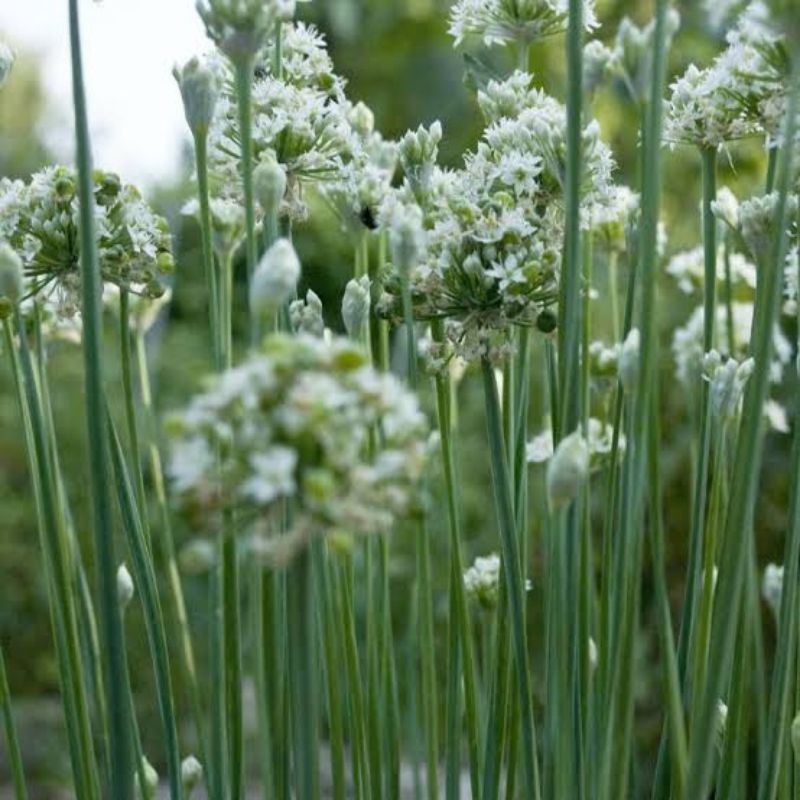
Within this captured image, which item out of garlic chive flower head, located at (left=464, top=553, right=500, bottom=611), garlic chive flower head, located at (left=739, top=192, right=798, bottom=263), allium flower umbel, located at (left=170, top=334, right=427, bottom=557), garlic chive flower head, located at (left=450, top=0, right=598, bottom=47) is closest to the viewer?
allium flower umbel, located at (left=170, top=334, right=427, bottom=557)

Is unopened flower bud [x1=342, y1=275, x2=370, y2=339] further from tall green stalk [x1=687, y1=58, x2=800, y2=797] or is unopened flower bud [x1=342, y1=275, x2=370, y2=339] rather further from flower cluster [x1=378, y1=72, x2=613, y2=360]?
tall green stalk [x1=687, y1=58, x2=800, y2=797]

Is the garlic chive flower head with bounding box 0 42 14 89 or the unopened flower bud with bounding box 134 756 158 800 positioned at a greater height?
the garlic chive flower head with bounding box 0 42 14 89

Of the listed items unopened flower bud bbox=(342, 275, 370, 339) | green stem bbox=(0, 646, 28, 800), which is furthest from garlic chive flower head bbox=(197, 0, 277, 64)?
green stem bbox=(0, 646, 28, 800)

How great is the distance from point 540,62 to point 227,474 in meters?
3.51

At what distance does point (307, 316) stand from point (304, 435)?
467 millimetres

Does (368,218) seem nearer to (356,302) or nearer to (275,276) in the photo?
Result: (356,302)

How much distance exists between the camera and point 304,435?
0.59 metres

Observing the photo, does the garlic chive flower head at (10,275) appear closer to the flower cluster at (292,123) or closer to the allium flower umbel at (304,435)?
the flower cluster at (292,123)

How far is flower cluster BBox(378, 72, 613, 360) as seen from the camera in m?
0.99

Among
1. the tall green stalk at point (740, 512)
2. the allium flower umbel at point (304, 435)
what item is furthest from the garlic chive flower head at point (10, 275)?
the tall green stalk at point (740, 512)

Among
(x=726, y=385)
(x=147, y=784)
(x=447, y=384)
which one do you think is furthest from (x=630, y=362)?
(x=147, y=784)

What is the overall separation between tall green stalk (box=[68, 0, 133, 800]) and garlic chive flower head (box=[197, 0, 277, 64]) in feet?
0.28

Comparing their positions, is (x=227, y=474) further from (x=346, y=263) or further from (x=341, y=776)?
(x=346, y=263)

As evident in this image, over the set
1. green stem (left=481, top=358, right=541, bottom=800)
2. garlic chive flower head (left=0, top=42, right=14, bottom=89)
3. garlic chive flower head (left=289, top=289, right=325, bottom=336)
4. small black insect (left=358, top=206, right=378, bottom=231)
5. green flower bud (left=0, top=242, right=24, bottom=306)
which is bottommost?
green stem (left=481, top=358, right=541, bottom=800)
